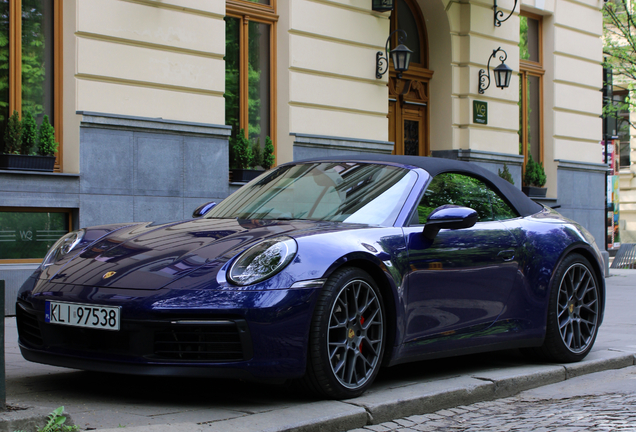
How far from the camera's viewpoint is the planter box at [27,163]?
9.19m

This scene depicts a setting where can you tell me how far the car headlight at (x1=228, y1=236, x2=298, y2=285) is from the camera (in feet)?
13.5

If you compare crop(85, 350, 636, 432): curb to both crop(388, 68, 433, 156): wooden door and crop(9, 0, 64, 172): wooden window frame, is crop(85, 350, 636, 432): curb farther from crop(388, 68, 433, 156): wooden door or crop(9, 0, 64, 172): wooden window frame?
crop(388, 68, 433, 156): wooden door

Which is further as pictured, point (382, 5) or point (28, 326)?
point (382, 5)

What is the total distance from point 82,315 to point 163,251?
0.53 meters

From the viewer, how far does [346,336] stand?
440cm

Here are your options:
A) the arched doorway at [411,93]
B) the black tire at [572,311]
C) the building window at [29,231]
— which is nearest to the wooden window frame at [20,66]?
the building window at [29,231]

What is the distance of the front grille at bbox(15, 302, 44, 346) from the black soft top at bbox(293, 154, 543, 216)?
2147mm

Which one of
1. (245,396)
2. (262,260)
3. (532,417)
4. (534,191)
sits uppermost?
(534,191)

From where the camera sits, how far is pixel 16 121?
370 inches

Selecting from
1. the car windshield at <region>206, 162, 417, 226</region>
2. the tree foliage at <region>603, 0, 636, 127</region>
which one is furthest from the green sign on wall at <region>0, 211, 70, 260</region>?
the tree foliage at <region>603, 0, 636, 127</region>

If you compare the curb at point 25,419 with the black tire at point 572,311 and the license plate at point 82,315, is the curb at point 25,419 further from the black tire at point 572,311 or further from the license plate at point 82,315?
the black tire at point 572,311

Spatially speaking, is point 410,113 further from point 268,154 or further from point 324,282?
point 324,282

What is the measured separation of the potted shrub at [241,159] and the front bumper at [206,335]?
7525 mm

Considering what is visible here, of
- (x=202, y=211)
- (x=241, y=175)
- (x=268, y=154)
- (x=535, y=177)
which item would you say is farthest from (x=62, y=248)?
(x=535, y=177)
